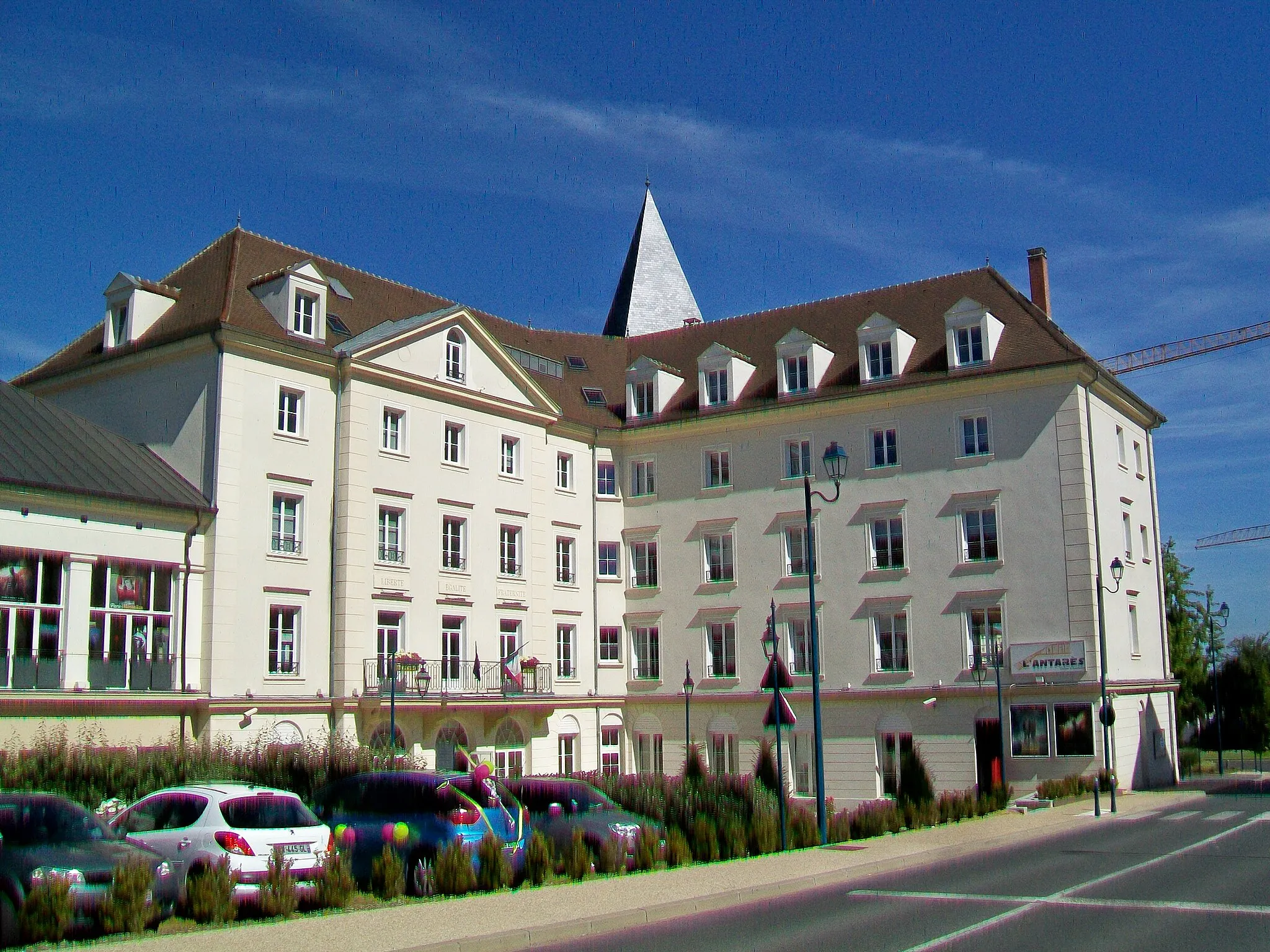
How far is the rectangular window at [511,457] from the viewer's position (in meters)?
39.6

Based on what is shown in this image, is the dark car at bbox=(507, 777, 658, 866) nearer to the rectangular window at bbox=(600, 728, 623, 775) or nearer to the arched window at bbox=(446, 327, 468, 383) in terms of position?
the arched window at bbox=(446, 327, 468, 383)

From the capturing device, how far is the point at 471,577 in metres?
37.6

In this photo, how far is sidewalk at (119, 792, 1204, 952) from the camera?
11641 millimetres

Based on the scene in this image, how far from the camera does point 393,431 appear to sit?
3603 centimetres

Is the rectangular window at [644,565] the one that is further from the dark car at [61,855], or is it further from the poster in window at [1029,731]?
the dark car at [61,855]

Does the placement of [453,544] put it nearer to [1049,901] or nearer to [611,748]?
[611,748]

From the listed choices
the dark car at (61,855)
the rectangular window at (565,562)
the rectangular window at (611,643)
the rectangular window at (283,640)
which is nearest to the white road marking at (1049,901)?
the dark car at (61,855)

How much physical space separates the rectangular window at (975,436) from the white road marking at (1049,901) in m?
17.4

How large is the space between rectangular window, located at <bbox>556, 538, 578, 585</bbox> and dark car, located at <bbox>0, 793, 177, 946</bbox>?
2771 centimetres

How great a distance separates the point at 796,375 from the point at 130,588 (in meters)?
22.2

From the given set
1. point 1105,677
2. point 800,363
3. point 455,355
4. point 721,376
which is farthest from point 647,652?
point 1105,677

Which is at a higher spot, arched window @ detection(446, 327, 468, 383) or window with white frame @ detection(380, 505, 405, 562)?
arched window @ detection(446, 327, 468, 383)

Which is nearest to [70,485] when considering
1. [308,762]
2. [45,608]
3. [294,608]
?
[45,608]

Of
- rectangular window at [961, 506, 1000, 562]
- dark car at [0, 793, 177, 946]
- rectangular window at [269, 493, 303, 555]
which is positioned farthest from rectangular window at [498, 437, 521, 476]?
dark car at [0, 793, 177, 946]
